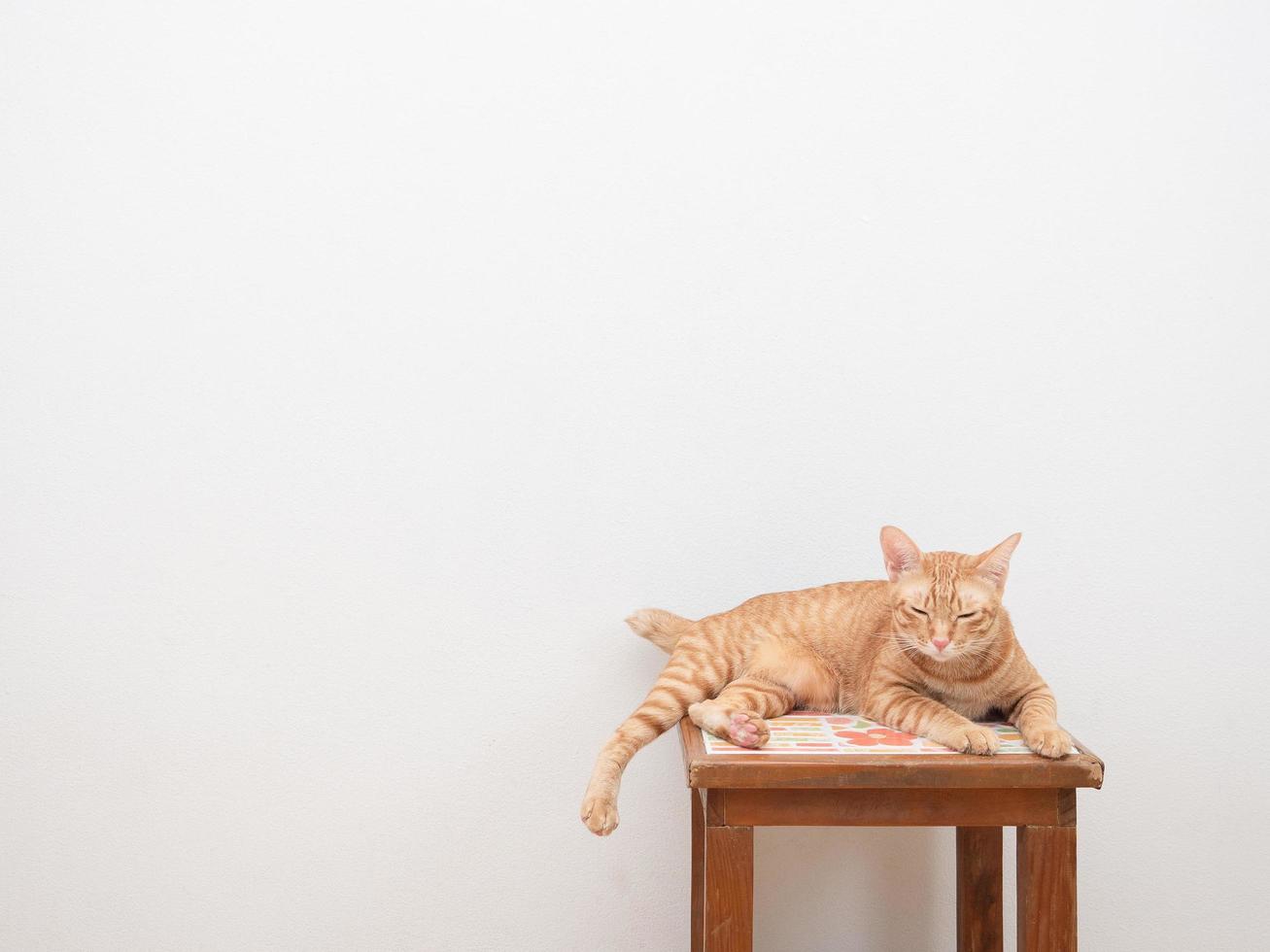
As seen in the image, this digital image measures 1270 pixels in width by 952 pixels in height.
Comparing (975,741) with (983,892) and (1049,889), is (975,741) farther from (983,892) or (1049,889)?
(983,892)

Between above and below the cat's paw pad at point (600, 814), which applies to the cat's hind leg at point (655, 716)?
above

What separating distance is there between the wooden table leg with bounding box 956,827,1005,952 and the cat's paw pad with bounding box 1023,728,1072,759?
384mm

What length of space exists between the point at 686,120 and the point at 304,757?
1272mm

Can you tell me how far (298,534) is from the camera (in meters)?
1.68

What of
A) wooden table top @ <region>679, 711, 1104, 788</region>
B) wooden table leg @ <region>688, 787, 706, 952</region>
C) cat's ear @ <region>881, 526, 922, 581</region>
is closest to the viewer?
wooden table top @ <region>679, 711, 1104, 788</region>

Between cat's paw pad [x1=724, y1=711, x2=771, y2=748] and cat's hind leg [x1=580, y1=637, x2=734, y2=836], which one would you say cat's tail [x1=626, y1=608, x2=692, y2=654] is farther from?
cat's paw pad [x1=724, y1=711, x2=771, y2=748]

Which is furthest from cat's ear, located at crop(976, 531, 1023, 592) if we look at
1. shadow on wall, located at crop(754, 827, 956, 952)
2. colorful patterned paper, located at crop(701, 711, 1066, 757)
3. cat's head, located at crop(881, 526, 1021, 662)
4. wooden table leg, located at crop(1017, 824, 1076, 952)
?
shadow on wall, located at crop(754, 827, 956, 952)

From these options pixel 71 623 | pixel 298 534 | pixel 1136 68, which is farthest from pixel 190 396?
pixel 1136 68

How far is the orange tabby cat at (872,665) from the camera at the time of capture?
125 centimetres

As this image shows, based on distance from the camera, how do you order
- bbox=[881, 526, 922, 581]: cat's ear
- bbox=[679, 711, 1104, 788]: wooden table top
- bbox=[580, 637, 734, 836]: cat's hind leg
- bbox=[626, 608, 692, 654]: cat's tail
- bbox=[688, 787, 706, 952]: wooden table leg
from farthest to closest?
bbox=[626, 608, 692, 654]: cat's tail, bbox=[688, 787, 706, 952]: wooden table leg, bbox=[881, 526, 922, 581]: cat's ear, bbox=[580, 637, 734, 836]: cat's hind leg, bbox=[679, 711, 1104, 788]: wooden table top

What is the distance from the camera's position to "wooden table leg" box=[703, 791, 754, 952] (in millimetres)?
1145

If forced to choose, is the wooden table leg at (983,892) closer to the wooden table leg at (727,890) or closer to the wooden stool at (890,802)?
the wooden stool at (890,802)

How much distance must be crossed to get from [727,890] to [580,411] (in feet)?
2.70

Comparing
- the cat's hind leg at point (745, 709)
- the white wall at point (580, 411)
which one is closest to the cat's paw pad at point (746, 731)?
the cat's hind leg at point (745, 709)
